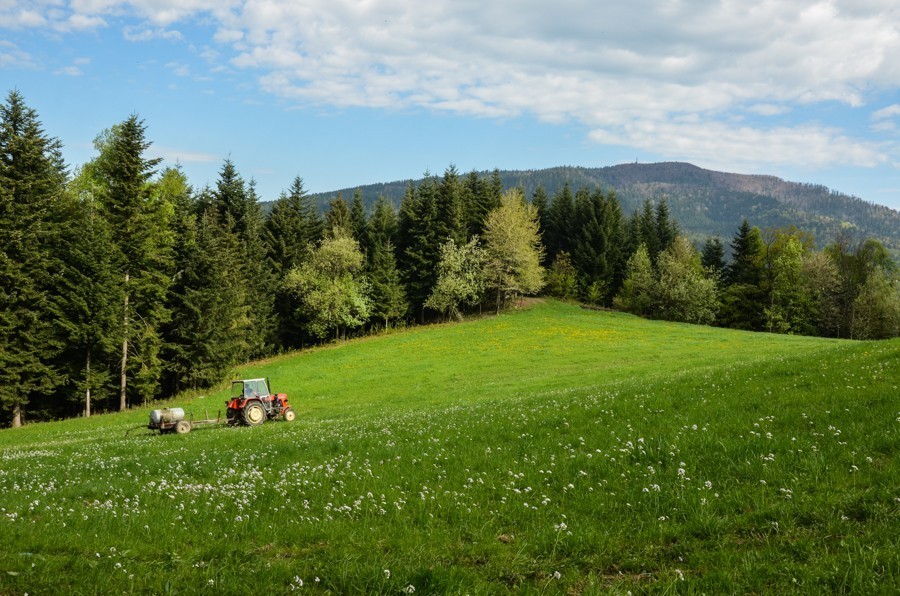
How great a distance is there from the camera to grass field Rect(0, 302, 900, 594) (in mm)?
5406

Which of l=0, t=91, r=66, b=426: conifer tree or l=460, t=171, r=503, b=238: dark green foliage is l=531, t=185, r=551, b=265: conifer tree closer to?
l=460, t=171, r=503, b=238: dark green foliage

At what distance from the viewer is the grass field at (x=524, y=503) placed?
17.7ft

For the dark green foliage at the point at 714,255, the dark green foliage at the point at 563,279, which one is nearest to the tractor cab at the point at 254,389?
the dark green foliage at the point at 563,279

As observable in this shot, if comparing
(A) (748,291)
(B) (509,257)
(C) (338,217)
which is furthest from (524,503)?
(A) (748,291)

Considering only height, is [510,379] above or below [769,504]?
below

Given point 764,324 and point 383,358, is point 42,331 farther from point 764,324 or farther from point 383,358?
point 764,324

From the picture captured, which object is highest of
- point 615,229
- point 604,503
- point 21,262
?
point 615,229

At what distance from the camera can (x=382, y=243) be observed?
76.6 metres

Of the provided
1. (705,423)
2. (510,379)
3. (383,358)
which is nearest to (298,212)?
(383,358)

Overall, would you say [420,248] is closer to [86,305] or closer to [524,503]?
[86,305]

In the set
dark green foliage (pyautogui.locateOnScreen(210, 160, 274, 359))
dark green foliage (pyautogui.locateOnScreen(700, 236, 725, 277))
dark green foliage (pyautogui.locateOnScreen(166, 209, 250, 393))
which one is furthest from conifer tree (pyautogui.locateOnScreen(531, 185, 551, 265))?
dark green foliage (pyautogui.locateOnScreen(166, 209, 250, 393))

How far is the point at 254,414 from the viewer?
27078 mm

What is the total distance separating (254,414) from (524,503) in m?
22.8

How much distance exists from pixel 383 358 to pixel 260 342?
1661cm
